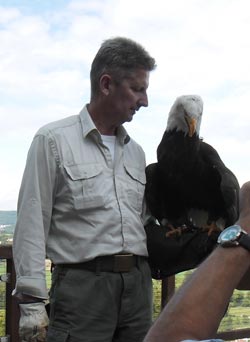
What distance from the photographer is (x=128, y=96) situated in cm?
271

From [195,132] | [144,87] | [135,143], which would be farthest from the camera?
[195,132]

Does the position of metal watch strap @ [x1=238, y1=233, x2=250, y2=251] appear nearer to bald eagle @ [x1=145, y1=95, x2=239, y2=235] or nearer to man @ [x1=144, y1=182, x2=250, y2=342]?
man @ [x1=144, y1=182, x2=250, y2=342]

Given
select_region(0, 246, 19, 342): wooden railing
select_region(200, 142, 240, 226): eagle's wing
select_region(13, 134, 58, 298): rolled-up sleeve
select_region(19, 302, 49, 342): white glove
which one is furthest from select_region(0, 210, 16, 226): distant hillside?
select_region(200, 142, 240, 226): eagle's wing

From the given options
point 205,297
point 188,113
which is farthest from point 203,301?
point 188,113

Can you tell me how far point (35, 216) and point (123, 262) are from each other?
1.44 ft

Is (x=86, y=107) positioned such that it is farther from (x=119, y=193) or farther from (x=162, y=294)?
(x=162, y=294)

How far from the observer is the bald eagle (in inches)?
129

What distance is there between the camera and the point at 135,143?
9.79 ft

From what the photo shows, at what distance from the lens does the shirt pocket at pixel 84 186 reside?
2586 mm

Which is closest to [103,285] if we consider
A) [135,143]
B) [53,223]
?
[53,223]

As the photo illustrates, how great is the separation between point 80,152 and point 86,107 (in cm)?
27

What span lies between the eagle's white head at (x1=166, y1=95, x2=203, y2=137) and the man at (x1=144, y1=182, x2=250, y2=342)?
2.24 m

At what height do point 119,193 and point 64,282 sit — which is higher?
point 119,193

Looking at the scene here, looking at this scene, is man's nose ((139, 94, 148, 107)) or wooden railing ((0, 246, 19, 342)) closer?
man's nose ((139, 94, 148, 107))
